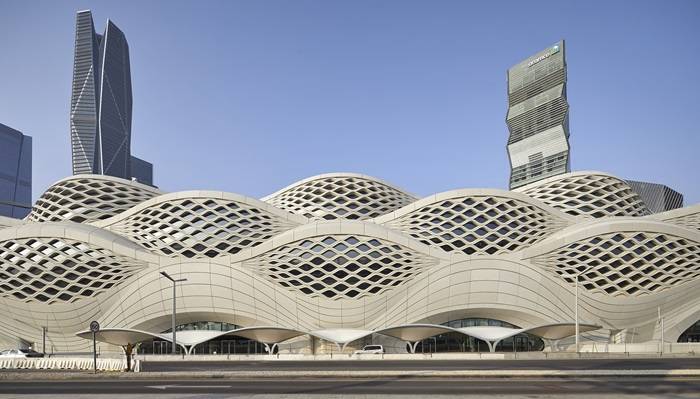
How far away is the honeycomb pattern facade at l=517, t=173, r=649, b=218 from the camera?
72938 mm

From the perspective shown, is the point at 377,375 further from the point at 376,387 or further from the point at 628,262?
the point at 628,262

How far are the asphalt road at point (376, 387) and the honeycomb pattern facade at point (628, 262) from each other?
127ft

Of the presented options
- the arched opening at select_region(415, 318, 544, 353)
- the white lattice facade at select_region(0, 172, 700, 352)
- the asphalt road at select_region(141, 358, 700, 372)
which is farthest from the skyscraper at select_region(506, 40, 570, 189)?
the asphalt road at select_region(141, 358, 700, 372)

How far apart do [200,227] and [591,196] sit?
5341 centimetres

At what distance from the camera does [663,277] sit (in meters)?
55.9

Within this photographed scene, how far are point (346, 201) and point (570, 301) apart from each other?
35862 millimetres

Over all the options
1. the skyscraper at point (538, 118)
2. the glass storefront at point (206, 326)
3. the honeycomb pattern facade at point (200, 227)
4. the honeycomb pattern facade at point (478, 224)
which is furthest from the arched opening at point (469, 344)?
the skyscraper at point (538, 118)

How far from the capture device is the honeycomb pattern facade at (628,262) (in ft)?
183

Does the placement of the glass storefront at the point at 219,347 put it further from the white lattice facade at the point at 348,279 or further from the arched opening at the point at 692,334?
the arched opening at the point at 692,334

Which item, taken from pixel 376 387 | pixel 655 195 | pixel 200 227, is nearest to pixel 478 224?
pixel 200 227

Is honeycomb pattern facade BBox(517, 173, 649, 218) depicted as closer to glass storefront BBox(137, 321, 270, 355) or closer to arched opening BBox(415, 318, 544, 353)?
arched opening BBox(415, 318, 544, 353)

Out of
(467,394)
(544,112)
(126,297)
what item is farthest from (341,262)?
(544,112)

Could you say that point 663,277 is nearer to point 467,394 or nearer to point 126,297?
point 467,394

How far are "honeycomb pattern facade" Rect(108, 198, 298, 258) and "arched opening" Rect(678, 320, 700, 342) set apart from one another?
4630cm
